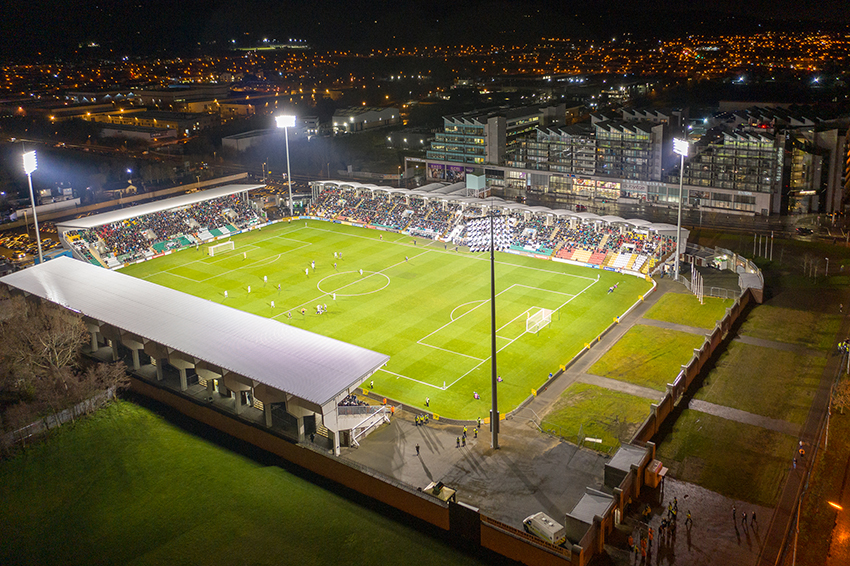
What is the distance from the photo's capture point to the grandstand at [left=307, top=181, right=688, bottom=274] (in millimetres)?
63625

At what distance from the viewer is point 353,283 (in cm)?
6116

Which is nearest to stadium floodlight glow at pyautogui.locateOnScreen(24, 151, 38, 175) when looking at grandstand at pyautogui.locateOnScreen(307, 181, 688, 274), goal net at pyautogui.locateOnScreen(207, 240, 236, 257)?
goal net at pyautogui.locateOnScreen(207, 240, 236, 257)

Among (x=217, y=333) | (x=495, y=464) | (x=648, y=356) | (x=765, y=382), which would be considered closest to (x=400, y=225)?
(x=648, y=356)

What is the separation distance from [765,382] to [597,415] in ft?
38.0

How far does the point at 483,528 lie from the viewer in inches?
1022

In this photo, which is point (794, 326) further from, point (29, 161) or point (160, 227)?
point (29, 161)

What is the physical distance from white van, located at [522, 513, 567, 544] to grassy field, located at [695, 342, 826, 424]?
1664cm

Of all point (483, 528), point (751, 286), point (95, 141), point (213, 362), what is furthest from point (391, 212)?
point (95, 141)

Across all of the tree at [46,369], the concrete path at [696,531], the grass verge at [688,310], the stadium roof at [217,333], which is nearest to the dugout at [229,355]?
the stadium roof at [217,333]

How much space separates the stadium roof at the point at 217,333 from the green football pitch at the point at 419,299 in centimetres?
619

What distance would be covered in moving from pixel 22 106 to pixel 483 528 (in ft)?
576

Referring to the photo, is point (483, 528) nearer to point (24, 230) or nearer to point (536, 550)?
point (536, 550)

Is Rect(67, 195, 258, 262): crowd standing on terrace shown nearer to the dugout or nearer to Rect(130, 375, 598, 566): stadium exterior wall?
the dugout

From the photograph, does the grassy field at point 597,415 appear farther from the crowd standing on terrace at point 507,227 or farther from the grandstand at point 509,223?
the crowd standing on terrace at point 507,227
